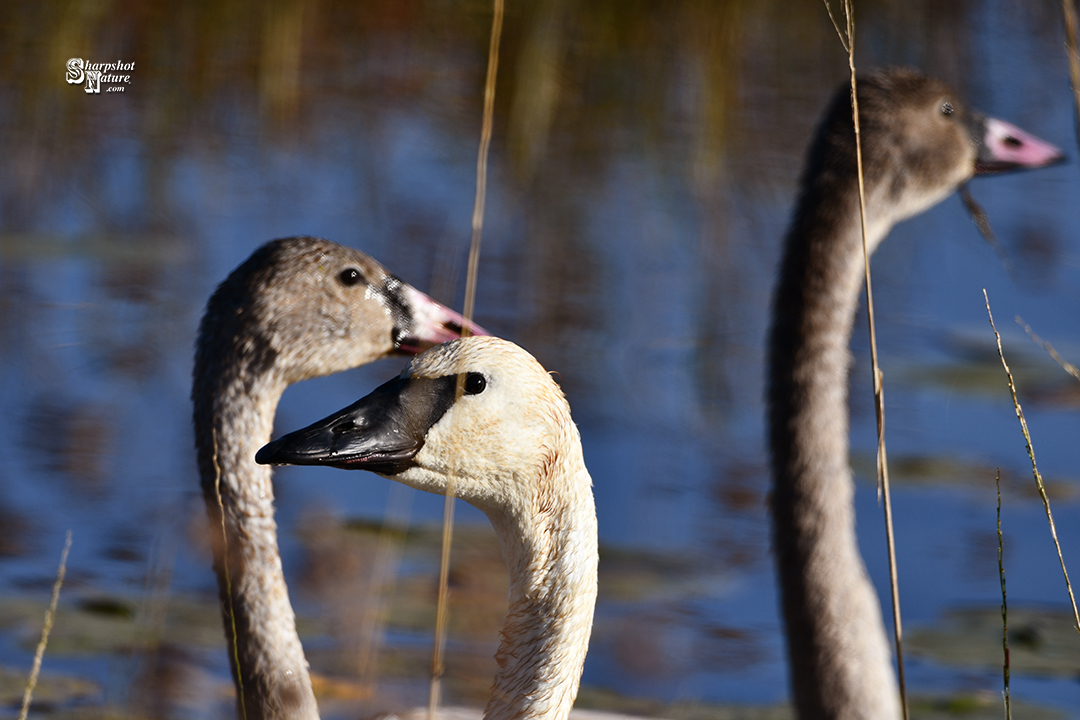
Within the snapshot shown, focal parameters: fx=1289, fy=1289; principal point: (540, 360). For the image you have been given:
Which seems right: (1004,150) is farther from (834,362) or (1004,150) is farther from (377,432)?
(377,432)

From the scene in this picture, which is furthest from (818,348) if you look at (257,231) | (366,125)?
(366,125)

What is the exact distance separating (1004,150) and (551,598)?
3.31 metres

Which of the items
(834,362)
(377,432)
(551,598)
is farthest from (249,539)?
(834,362)

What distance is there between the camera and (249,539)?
330 cm

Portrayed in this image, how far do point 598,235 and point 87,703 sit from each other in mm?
5206

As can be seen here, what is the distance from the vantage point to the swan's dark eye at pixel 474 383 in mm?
2480

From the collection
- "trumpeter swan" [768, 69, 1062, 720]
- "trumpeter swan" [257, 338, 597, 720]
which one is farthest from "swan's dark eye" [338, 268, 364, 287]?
"trumpeter swan" [768, 69, 1062, 720]

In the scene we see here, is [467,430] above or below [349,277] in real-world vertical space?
below

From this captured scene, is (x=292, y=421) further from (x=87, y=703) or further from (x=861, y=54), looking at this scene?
(x=861, y=54)

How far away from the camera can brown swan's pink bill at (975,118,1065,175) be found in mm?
4922

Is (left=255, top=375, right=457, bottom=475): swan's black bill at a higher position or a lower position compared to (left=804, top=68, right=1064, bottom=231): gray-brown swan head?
lower

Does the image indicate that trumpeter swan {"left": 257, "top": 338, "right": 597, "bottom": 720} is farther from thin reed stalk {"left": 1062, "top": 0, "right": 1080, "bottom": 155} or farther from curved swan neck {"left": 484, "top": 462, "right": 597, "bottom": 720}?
thin reed stalk {"left": 1062, "top": 0, "right": 1080, "bottom": 155}

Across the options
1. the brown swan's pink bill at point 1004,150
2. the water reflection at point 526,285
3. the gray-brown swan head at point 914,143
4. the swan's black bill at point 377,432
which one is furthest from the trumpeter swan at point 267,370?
the brown swan's pink bill at point 1004,150

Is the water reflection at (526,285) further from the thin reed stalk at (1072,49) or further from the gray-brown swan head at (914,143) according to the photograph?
the thin reed stalk at (1072,49)
